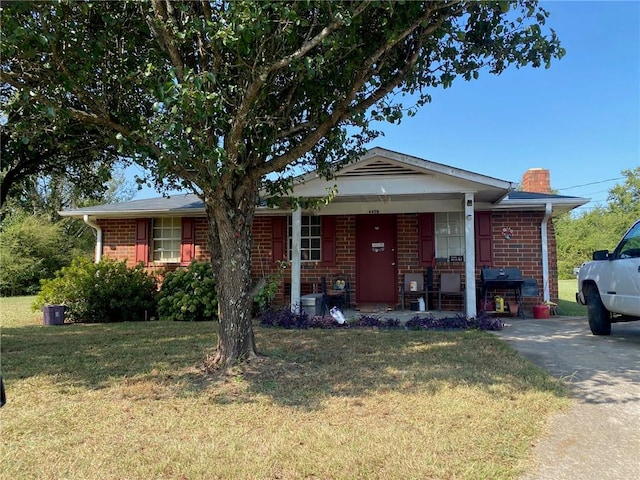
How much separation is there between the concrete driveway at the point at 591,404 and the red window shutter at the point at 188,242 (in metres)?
7.84

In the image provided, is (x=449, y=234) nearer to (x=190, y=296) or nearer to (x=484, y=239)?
(x=484, y=239)

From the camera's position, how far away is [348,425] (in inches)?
138

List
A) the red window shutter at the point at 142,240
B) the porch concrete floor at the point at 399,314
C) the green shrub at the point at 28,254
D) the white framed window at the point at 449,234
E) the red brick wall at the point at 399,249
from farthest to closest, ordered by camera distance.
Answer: the green shrub at the point at 28,254
the red window shutter at the point at 142,240
the white framed window at the point at 449,234
the red brick wall at the point at 399,249
the porch concrete floor at the point at 399,314

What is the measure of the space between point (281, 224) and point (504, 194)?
5.33 m

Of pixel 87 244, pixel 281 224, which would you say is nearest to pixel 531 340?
pixel 281 224

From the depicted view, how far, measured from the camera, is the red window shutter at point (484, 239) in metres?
10.4

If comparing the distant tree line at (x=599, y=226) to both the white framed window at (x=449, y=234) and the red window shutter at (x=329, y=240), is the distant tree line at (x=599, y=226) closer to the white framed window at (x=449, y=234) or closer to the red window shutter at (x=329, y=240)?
the white framed window at (x=449, y=234)

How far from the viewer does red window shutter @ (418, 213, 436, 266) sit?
1073 centimetres

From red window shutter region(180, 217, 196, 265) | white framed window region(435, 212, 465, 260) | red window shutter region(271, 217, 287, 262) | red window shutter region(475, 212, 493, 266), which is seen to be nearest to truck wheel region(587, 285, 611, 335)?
red window shutter region(475, 212, 493, 266)

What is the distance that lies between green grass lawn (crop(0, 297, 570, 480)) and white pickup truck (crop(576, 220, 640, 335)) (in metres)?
1.91

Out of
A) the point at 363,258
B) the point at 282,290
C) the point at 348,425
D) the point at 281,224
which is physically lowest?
the point at 348,425

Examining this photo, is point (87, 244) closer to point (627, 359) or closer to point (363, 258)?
point (363, 258)

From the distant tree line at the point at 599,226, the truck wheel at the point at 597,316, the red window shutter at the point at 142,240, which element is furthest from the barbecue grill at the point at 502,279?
the distant tree line at the point at 599,226

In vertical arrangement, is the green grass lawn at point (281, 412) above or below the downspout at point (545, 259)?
below
